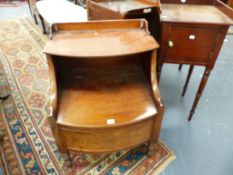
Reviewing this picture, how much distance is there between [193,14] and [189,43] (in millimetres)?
186

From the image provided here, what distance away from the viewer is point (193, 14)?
1146 millimetres

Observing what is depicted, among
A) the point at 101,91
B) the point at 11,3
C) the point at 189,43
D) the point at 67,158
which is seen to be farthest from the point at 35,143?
the point at 11,3

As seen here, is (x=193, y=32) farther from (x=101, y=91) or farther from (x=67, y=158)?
(x=67, y=158)

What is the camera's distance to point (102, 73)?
46.8 inches

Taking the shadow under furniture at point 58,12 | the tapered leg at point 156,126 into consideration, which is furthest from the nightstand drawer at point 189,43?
the shadow under furniture at point 58,12

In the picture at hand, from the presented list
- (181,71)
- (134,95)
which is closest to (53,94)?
(134,95)

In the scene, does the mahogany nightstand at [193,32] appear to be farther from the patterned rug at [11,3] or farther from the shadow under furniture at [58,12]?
the patterned rug at [11,3]

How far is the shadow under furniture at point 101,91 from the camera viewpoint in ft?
2.89

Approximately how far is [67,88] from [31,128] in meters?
0.70

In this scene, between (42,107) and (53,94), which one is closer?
(53,94)

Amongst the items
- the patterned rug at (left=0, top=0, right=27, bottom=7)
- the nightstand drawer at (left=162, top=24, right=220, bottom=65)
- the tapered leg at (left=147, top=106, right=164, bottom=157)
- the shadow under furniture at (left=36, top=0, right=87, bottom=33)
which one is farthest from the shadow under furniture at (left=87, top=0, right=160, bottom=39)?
the patterned rug at (left=0, top=0, right=27, bottom=7)

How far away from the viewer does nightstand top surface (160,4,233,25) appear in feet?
3.46

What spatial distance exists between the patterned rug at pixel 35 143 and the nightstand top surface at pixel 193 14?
35.8 inches

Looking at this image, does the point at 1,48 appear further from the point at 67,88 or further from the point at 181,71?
the point at 181,71
